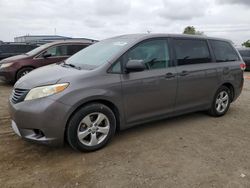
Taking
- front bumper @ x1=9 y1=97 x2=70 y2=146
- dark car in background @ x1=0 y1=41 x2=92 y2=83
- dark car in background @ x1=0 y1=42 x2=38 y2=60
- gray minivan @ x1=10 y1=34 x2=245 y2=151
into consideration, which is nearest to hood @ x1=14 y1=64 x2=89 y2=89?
gray minivan @ x1=10 y1=34 x2=245 y2=151

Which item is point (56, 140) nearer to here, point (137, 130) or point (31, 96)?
point (31, 96)

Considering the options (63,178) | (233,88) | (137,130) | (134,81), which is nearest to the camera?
(63,178)

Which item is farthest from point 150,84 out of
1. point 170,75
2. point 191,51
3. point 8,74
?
point 8,74

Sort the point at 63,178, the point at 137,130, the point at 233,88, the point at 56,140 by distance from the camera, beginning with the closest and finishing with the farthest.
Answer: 1. the point at 63,178
2. the point at 56,140
3. the point at 137,130
4. the point at 233,88

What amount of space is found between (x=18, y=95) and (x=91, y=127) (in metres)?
1.09

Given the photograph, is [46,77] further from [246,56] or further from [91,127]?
[246,56]

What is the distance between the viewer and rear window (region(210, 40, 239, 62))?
540 centimetres

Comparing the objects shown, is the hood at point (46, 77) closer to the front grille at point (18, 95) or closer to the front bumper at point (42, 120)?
the front grille at point (18, 95)

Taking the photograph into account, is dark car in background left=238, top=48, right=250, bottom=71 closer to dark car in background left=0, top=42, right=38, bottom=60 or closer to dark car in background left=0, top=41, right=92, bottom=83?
dark car in background left=0, top=41, right=92, bottom=83

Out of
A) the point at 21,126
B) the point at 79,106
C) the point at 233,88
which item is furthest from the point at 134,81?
the point at 233,88

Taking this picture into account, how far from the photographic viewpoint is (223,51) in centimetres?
558

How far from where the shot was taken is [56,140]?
347 cm

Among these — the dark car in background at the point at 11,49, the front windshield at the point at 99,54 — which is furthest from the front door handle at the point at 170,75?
the dark car in background at the point at 11,49

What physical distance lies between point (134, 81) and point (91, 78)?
0.70 meters
